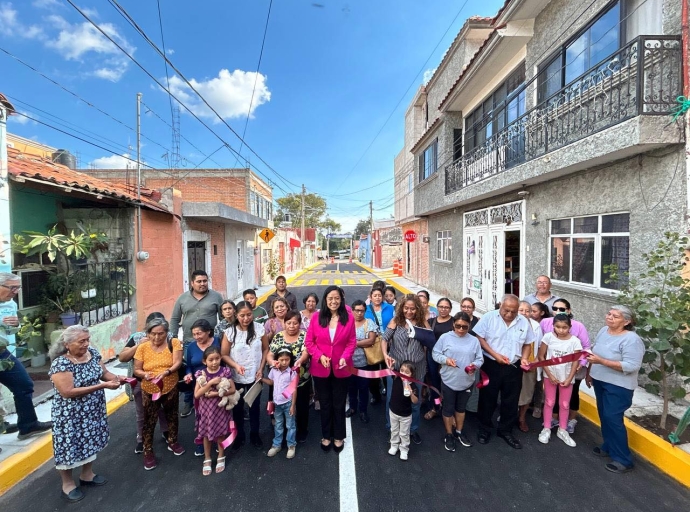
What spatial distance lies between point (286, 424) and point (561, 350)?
9.75 feet

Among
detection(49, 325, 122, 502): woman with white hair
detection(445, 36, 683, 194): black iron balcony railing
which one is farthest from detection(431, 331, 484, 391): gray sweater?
detection(445, 36, 683, 194): black iron balcony railing

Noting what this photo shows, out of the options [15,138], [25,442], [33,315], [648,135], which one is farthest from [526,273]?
[15,138]

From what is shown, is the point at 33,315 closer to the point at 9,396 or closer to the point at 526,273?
the point at 9,396

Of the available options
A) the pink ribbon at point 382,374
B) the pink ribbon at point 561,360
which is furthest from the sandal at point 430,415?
the pink ribbon at point 561,360

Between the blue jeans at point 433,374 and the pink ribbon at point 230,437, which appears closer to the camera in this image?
the pink ribbon at point 230,437

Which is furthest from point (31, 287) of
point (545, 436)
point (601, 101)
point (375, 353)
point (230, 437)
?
point (601, 101)

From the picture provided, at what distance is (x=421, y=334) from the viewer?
337 cm

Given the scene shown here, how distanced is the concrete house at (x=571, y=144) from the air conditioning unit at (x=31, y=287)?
888 centimetres

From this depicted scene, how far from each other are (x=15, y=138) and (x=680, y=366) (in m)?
14.1

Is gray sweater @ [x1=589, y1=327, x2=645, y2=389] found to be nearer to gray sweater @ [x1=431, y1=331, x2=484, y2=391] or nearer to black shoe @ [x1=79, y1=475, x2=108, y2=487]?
gray sweater @ [x1=431, y1=331, x2=484, y2=391]

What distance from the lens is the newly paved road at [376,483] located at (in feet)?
8.43

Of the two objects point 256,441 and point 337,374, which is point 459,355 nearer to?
point 337,374

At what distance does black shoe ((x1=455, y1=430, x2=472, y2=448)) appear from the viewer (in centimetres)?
335

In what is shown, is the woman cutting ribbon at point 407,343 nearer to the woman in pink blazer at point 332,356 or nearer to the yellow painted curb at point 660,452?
the woman in pink blazer at point 332,356
